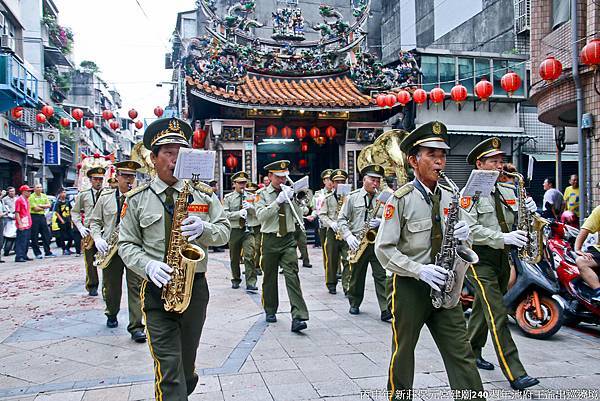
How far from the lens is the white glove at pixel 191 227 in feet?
10.0

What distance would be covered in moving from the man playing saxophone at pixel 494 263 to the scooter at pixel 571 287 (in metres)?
1.66

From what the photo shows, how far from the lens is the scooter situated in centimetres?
550

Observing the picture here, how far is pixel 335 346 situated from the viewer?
17.1 ft

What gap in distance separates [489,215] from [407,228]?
5.11ft

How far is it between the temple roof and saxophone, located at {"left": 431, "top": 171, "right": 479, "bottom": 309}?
11.4 m

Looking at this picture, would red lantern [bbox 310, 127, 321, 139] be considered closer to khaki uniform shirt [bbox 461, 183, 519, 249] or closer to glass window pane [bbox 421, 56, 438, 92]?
glass window pane [bbox 421, 56, 438, 92]

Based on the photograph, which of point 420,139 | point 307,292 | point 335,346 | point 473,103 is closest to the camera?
point 420,139

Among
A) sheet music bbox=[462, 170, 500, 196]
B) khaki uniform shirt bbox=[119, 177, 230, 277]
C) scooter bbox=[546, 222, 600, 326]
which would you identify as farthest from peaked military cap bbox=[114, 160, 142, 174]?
scooter bbox=[546, 222, 600, 326]

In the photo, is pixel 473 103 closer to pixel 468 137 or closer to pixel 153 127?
pixel 468 137

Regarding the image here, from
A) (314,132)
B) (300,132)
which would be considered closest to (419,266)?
(300,132)

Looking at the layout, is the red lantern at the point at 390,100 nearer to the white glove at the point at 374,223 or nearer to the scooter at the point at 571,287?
the white glove at the point at 374,223

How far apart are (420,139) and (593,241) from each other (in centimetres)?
398

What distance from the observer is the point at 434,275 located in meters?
2.90

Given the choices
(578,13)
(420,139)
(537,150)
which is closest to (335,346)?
(420,139)
